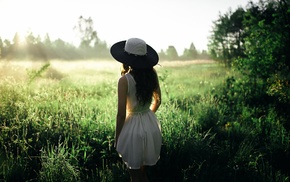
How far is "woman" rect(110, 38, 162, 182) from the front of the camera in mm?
2367

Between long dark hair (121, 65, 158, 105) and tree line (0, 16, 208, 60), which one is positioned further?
tree line (0, 16, 208, 60)

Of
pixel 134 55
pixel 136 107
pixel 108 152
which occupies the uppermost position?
pixel 134 55

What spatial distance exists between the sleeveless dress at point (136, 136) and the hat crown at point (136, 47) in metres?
0.26

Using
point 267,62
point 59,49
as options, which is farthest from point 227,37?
point 59,49

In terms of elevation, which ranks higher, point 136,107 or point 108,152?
point 136,107

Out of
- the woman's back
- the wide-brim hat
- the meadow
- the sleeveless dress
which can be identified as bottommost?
the meadow

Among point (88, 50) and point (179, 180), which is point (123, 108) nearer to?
point (179, 180)

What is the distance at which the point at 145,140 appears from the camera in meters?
2.50

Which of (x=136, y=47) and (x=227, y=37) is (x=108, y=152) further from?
(x=227, y=37)

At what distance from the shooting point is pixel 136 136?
8.02ft

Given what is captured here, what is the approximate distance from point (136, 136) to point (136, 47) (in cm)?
94

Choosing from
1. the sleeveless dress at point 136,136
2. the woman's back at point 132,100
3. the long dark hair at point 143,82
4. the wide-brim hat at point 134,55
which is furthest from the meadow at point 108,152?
the wide-brim hat at point 134,55

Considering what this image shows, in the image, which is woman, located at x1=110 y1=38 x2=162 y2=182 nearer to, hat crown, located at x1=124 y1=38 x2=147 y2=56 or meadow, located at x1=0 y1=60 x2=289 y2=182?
hat crown, located at x1=124 y1=38 x2=147 y2=56

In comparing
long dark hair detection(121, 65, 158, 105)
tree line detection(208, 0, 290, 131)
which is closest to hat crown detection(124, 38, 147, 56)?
long dark hair detection(121, 65, 158, 105)
